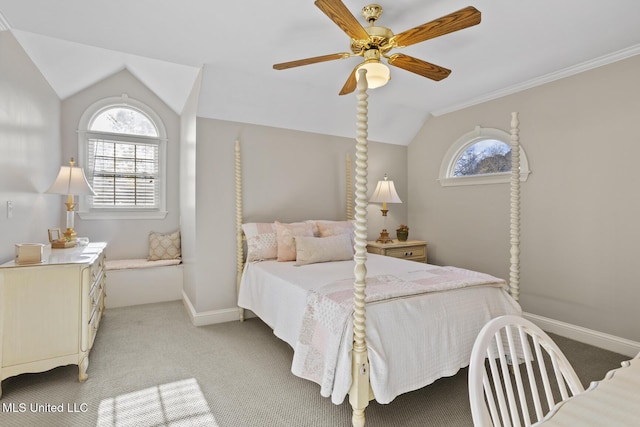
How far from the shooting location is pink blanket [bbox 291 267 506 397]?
5.82 feet

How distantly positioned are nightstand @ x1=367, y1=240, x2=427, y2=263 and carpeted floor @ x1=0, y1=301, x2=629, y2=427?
66.3 inches

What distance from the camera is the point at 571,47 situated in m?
2.68

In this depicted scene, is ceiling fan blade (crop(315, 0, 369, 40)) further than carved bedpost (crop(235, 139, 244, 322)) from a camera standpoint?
No

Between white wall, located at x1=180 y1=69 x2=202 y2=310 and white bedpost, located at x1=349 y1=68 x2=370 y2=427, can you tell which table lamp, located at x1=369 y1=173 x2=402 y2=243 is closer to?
white wall, located at x1=180 y1=69 x2=202 y2=310

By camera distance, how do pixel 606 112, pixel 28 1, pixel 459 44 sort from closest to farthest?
pixel 28 1
pixel 459 44
pixel 606 112

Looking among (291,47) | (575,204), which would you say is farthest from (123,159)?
(575,204)

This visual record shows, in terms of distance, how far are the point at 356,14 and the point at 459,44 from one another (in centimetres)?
96

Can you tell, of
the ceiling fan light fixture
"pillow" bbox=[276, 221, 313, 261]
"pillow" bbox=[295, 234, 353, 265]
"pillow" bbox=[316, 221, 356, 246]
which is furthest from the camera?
"pillow" bbox=[316, 221, 356, 246]

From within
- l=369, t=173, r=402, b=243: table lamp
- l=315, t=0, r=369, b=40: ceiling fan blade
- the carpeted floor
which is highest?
l=315, t=0, r=369, b=40: ceiling fan blade

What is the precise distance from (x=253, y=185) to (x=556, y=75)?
10.4 feet

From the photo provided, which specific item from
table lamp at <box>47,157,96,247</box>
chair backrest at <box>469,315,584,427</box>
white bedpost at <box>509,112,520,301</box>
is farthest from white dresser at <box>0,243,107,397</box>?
white bedpost at <box>509,112,520,301</box>

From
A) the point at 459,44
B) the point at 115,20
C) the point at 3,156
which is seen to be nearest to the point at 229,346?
the point at 3,156

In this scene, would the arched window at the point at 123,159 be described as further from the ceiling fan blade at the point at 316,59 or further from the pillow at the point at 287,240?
the ceiling fan blade at the point at 316,59

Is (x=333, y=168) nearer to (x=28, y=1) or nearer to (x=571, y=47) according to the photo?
(x=571, y=47)
